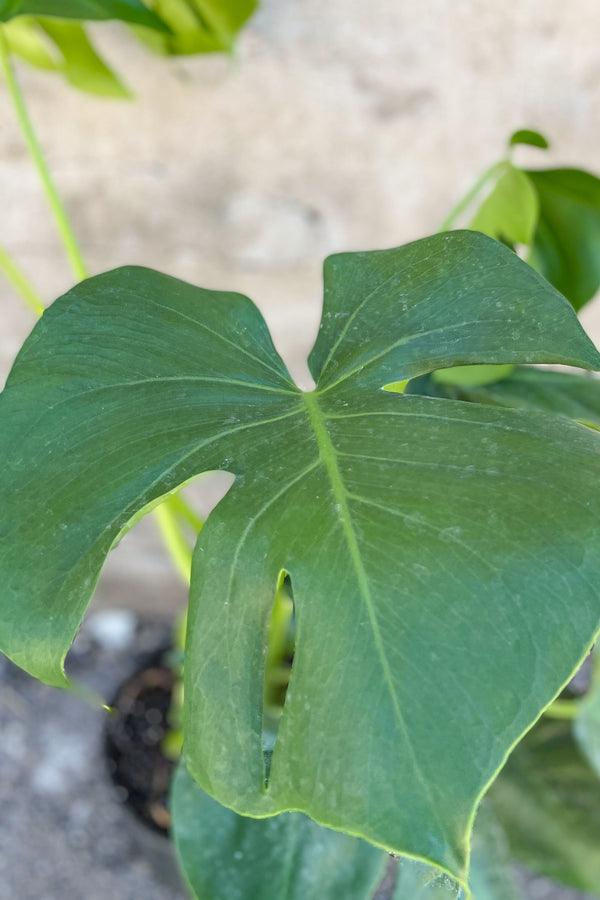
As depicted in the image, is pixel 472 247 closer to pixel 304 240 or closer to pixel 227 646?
pixel 227 646

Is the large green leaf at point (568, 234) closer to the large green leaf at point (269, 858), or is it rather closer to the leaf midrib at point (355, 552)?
the leaf midrib at point (355, 552)

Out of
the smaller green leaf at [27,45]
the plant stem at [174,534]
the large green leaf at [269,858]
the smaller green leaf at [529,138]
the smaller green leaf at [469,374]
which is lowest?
the large green leaf at [269,858]

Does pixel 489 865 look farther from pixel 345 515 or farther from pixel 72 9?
pixel 72 9

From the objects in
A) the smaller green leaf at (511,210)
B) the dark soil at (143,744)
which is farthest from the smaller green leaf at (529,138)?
the dark soil at (143,744)

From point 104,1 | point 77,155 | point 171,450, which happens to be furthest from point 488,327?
point 77,155

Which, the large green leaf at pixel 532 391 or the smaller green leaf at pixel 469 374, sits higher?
the smaller green leaf at pixel 469 374

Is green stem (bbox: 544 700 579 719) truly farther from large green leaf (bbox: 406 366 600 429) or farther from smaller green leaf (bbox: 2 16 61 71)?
smaller green leaf (bbox: 2 16 61 71)
